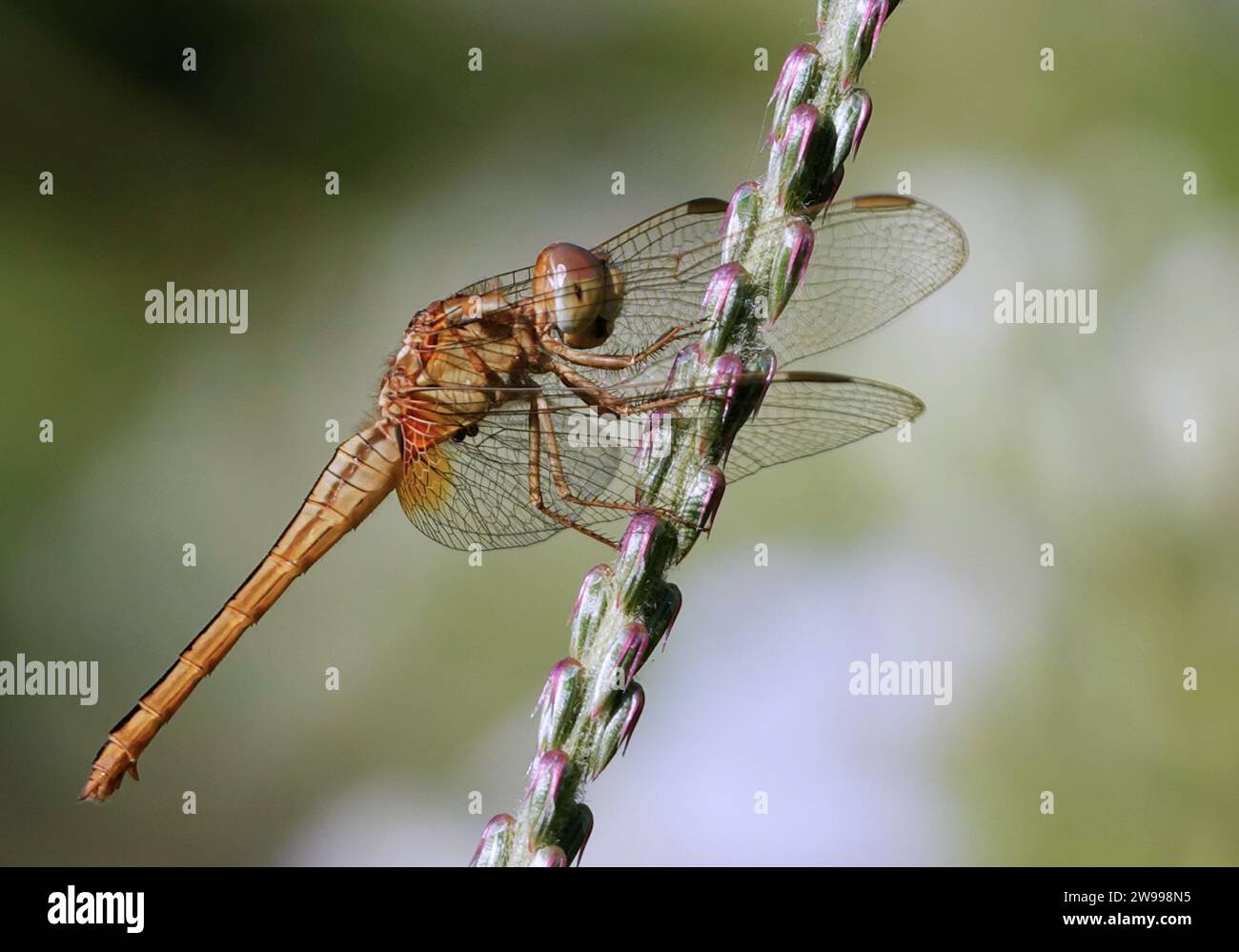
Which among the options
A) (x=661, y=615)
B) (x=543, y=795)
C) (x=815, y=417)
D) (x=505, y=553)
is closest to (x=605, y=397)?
(x=815, y=417)

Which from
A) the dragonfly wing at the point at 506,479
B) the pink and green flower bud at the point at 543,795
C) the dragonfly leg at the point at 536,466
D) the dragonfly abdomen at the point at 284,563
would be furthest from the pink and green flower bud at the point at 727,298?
the dragonfly abdomen at the point at 284,563

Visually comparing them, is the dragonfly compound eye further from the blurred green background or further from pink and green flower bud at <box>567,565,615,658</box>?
the blurred green background

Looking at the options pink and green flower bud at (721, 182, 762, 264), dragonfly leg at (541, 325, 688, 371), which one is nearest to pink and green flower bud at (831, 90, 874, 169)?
pink and green flower bud at (721, 182, 762, 264)

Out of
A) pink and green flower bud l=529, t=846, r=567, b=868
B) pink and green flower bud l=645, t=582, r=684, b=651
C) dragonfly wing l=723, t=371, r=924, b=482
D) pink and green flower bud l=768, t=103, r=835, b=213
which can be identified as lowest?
pink and green flower bud l=529, t=846, r=567, b=868

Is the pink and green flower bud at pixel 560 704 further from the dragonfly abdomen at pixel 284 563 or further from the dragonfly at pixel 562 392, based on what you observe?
the dragonfly abdomen at pixel 284 563

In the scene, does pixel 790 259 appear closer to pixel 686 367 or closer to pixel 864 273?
pixel 686 367
